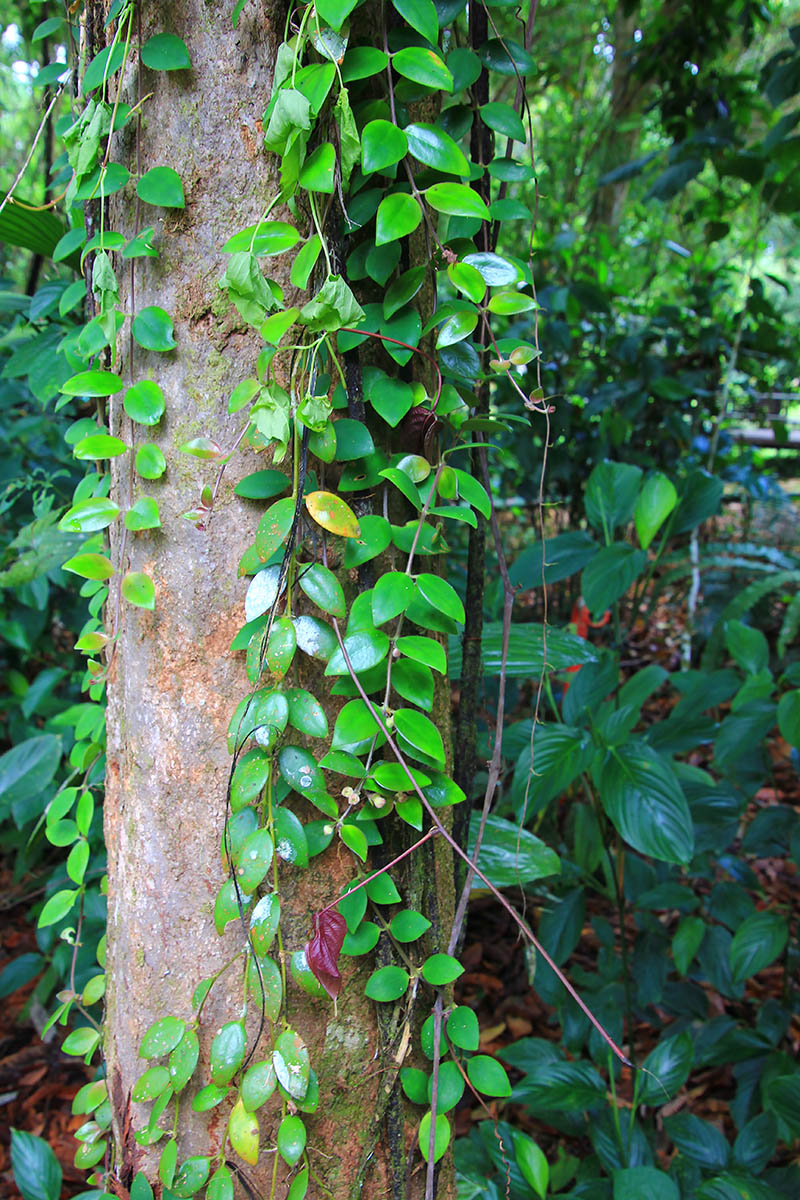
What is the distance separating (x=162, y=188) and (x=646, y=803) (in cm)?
90

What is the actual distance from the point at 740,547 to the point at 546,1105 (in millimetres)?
1807

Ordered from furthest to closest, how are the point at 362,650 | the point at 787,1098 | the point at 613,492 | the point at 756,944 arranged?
the point at 613,492, the point at 756,944, the point at 787,1098, the point at 362,650

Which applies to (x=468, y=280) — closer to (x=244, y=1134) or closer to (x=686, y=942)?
(x=244, y=1134)

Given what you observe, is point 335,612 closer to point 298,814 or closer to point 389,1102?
point 298,814

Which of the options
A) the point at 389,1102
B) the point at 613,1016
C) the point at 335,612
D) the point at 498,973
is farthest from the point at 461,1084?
the point at 498,973

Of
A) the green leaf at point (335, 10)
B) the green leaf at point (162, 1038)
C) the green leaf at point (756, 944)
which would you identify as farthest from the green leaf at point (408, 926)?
the green leaf at point (756, 944)

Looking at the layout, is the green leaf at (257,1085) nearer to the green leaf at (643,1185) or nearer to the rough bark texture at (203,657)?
the rough bark texture at (203,657)

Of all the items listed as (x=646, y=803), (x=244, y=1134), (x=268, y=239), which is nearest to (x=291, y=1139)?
(x=244, y=1134)

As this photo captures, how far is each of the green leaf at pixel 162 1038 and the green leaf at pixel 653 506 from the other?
92 centimetres

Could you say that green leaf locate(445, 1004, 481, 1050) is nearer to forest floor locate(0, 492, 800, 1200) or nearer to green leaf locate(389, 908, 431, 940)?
green leaf locate(389, 908, 431, 940)

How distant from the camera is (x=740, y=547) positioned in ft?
7.91

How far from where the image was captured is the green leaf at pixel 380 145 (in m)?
0.56

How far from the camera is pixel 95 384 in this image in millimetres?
669

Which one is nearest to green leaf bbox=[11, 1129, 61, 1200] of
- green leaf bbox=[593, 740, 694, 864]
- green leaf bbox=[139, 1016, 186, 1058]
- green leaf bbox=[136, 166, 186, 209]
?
green leaf bbox=[139, 1016, 186, 1058]
